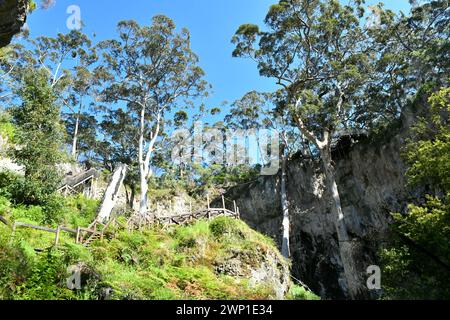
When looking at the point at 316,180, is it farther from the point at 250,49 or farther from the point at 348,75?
the point at 250,49

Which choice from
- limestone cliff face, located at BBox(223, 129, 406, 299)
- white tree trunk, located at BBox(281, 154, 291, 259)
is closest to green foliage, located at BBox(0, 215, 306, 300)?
white tree trunk, located at BBox(281, 154, 291, 259)

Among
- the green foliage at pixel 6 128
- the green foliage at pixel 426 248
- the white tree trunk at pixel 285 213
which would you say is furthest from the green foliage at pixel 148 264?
the green foliage at pixel 6 128

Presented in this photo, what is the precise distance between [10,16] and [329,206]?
2030cm

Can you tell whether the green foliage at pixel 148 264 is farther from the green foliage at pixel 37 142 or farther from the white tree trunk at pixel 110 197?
the green foliage at pixel 37 142

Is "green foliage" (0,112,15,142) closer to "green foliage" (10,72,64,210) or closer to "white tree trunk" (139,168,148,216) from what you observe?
"green foliage" (10,72,64,210)

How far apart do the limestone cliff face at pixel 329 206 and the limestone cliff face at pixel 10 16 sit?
17342 mm

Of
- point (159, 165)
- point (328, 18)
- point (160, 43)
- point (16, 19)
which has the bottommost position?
point (16, 19)

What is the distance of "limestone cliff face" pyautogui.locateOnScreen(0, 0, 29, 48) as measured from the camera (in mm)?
8383

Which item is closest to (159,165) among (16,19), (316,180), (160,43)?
(160,43)

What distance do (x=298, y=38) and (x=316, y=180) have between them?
9399mm

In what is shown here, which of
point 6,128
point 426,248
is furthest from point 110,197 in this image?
point 426,248

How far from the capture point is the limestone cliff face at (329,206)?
21.3 m

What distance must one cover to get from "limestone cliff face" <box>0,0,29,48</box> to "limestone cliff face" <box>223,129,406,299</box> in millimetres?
17342

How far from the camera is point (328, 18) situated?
22.1 m
